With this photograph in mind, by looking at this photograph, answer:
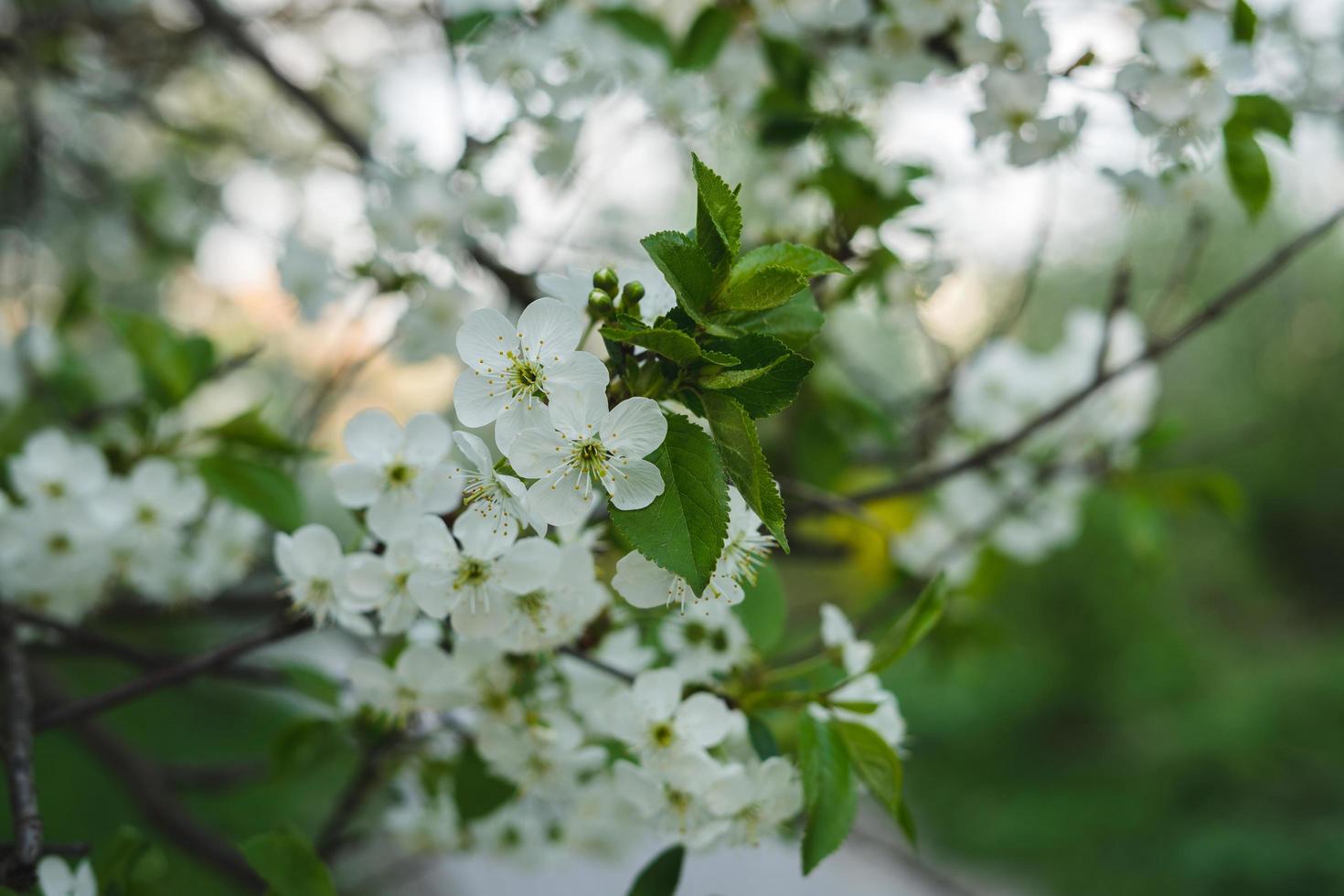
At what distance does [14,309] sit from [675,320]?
251 centimetres

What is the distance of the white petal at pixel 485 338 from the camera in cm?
69

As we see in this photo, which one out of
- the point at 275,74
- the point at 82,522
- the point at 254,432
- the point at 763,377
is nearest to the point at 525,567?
the point at 763,377

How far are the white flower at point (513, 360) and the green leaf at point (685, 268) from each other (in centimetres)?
8

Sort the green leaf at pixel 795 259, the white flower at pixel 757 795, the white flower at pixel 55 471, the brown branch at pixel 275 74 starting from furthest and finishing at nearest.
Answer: the brown branch at pixel 275 74, the white flower at pixel 55 471, the white flower at pixel 757 795, the green leaf at pixel 795 259

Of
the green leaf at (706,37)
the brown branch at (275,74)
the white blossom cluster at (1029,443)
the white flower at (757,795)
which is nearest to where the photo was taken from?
the white flower at (757,795)

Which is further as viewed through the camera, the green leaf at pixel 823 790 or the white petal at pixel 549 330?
the green leaf at pixel 823 790

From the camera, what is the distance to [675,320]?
0.68 m

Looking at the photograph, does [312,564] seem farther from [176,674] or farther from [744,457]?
A: [744,457]

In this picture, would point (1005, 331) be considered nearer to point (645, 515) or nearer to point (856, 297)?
point (856, 297)

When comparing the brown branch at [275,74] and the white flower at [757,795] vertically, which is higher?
the brown branch at [275,74]

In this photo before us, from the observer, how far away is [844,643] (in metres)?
0.97

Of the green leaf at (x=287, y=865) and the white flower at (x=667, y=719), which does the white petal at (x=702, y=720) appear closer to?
the white flower at (x=667, y=719)

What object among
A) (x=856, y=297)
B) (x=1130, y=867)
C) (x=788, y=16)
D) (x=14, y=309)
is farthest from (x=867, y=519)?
(x=1130, y=867)

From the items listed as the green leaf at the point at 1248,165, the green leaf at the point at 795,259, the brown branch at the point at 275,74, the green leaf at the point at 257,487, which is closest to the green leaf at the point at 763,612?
the green leaf at the point at 795,259
